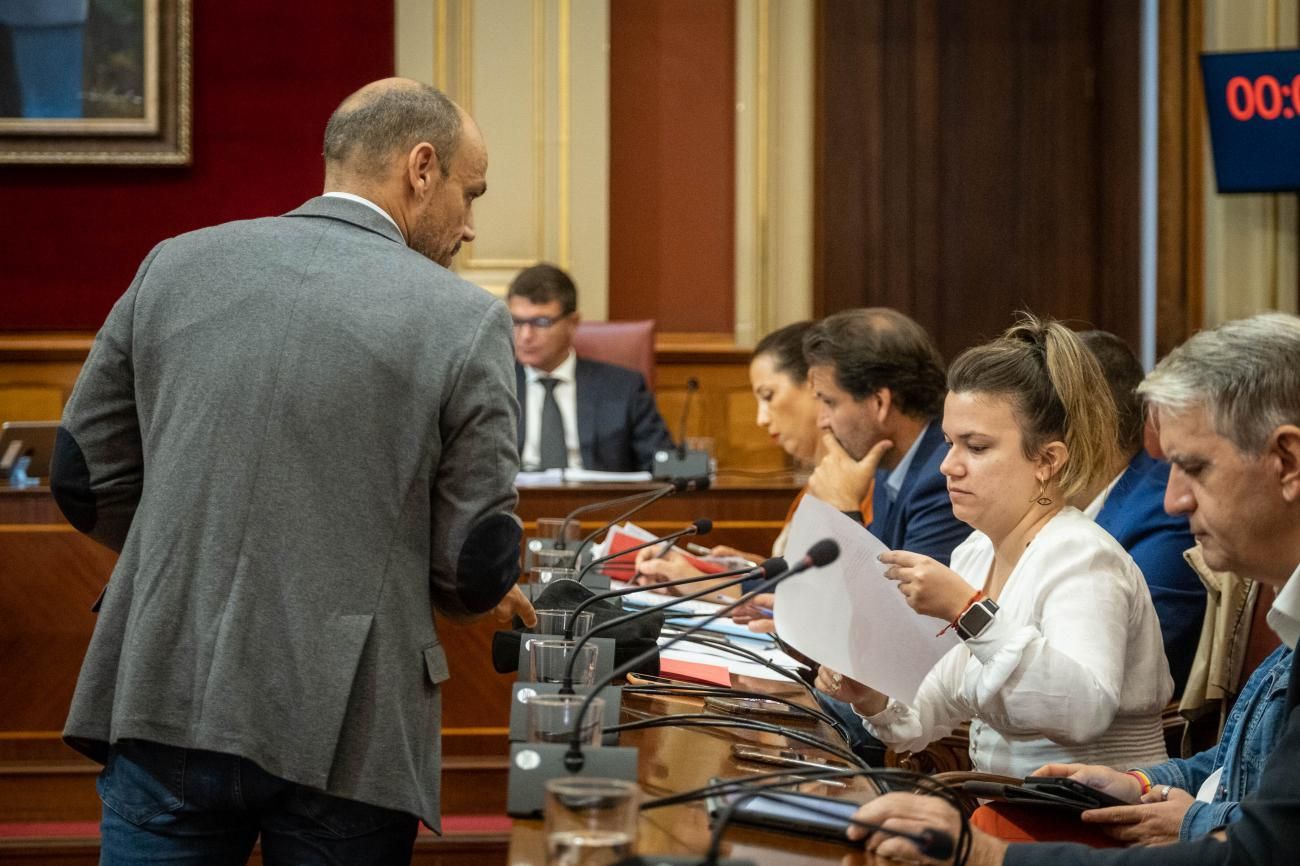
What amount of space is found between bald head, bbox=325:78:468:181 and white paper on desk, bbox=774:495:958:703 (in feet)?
2.41

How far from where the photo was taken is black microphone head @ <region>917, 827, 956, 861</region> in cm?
136

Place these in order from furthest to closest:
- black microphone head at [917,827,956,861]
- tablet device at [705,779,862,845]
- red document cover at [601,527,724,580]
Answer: red document cover at [601,527,724,580] → tablet device at [705,779,862,845] → black microphone head at [917,827,956,861]

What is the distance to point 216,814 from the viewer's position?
1.82 meters

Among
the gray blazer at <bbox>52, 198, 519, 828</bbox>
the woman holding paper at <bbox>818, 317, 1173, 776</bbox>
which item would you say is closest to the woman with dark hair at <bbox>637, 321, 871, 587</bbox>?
the woman holding paper at <bbox>818, 317, 1173, 776</bbox>

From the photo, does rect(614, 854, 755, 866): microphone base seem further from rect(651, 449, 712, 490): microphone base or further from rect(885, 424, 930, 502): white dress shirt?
rect(651, 449, 712, 490): microphone base

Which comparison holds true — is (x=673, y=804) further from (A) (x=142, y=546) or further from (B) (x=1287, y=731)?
(A) (x=142, y=546)

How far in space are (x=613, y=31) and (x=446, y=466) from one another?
196 inches

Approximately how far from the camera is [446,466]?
1849 mm

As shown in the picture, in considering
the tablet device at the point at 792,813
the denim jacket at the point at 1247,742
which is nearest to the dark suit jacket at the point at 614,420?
the denim jacket at the point at 1247,742

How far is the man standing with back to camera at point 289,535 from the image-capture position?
176 centimetres

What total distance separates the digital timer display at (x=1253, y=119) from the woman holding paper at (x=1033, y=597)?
13.0ft

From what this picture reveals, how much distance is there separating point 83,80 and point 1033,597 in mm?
5392

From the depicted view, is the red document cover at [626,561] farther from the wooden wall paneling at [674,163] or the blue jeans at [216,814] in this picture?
the wooden wall paneling at [674,163]

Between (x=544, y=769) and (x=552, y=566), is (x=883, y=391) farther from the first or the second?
(x=544, y=769)
